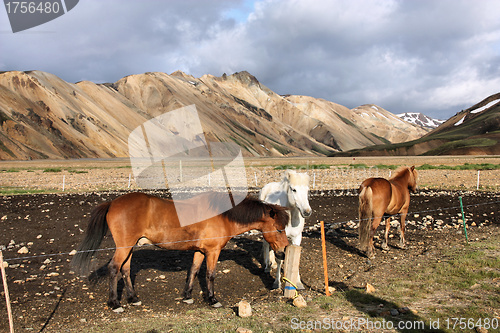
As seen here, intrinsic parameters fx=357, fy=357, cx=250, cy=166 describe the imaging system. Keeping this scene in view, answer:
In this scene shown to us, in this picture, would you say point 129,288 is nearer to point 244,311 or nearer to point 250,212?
point 244,311

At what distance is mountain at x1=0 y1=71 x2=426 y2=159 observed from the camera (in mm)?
79688

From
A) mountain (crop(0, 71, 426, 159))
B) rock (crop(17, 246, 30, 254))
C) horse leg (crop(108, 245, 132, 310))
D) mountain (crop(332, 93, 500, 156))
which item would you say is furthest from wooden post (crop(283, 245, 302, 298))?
mountain (crop(332, 93, 500, 156))

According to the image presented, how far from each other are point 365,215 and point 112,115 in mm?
118713

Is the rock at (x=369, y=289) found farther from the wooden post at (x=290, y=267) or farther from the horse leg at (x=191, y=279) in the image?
the horse leg at (x=191, y=279)

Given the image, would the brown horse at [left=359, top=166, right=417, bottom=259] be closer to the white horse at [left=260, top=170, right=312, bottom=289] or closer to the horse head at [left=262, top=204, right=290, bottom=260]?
the white horse at [left=260, top=170, right=312, bottom=289]

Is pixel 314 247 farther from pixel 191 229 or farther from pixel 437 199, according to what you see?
pixel 437 199

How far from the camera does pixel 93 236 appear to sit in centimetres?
689

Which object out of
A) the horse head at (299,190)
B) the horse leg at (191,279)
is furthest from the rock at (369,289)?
the horse leg at (191,279)

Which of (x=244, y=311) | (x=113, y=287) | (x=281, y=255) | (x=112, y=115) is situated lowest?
(x=244, y=311)

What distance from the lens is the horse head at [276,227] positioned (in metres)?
6.98

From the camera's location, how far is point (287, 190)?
27.1ft

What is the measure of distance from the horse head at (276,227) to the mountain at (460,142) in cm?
10962

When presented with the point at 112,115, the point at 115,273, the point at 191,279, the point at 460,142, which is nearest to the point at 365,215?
the point at 191,279

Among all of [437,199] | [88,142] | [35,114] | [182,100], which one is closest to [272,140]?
[182,100]
